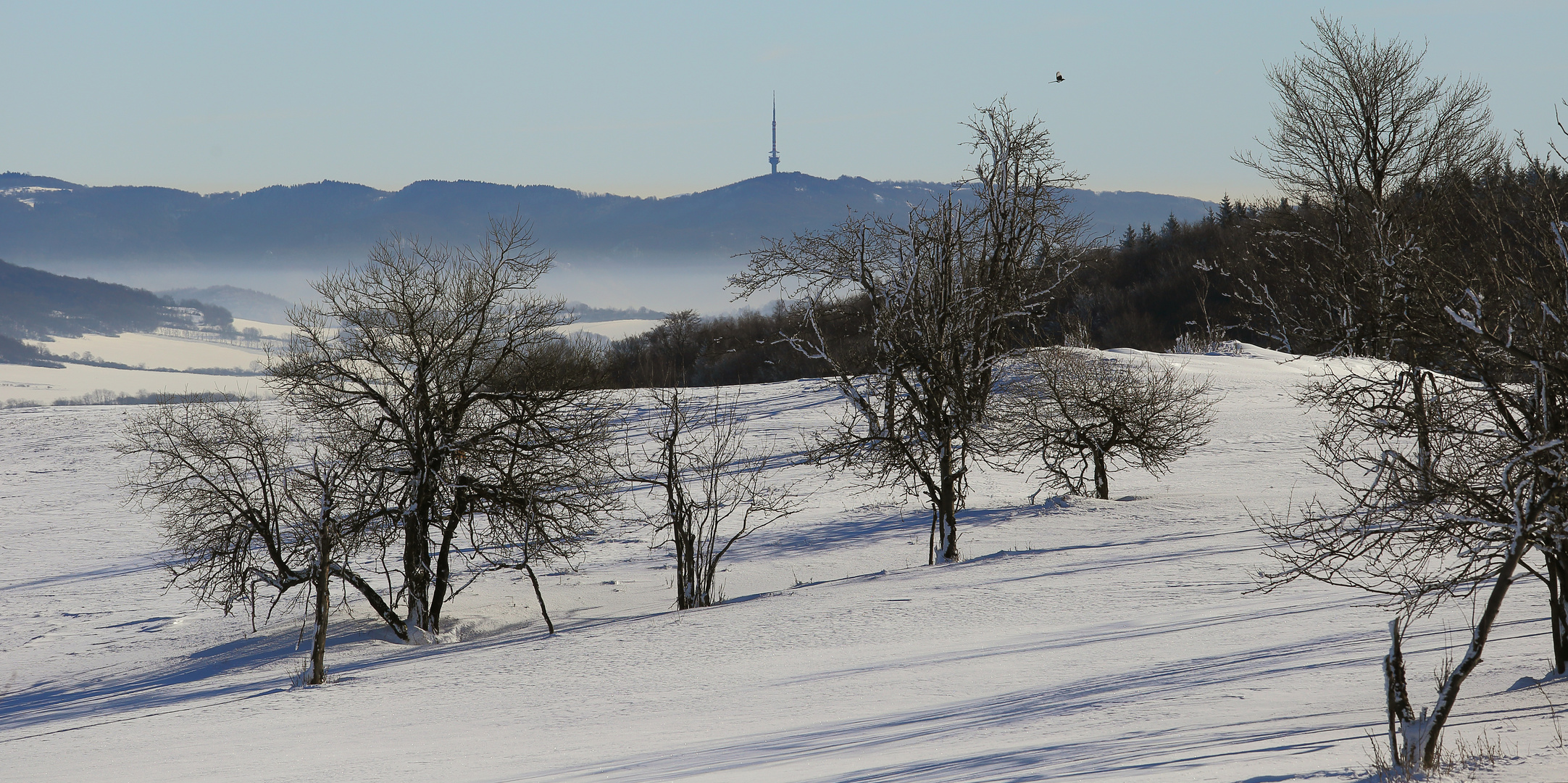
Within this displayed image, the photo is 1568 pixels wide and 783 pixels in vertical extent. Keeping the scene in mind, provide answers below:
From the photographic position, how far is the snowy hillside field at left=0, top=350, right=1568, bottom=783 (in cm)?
669

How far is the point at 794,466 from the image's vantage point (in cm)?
2955

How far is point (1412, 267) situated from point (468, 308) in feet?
40.3

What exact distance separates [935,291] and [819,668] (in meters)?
8.24

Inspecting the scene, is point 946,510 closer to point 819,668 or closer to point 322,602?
point 819,668

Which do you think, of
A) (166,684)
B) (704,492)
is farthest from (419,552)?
(704,492)

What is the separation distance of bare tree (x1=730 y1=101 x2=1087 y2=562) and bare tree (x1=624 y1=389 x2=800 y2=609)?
7.40 ft

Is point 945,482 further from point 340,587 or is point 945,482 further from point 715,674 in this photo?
point 340,587

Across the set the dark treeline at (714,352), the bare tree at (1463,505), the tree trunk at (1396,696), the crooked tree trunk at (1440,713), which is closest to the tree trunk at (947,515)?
the bare tree at (1463,505)

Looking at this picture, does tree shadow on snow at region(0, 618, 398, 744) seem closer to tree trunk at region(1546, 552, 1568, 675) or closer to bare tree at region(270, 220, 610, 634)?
bare tree at region(270, 220, 610, 634)

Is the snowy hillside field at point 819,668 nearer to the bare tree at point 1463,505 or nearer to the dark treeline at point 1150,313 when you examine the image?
the bare tree at point 1463,505

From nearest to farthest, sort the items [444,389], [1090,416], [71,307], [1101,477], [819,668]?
[819,668] → [444,389] → [1090,416] → [1101,477] → [71,307]

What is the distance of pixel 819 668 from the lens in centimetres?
1066

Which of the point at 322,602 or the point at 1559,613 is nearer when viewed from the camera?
the point at 1559,613

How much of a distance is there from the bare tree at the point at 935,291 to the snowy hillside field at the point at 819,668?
226 cm
